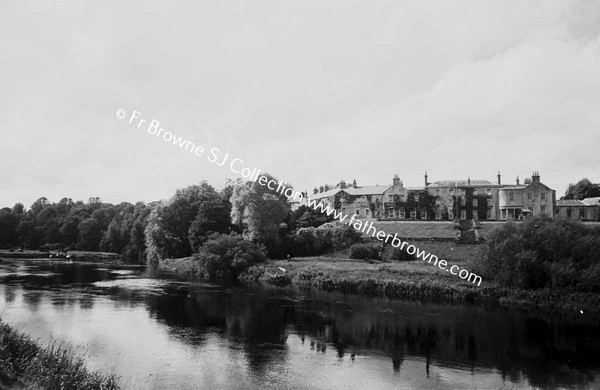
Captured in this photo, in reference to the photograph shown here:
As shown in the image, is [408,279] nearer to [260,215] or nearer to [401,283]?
[401,283]

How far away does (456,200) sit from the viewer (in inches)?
3095

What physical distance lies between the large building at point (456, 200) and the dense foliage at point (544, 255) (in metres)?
30.3

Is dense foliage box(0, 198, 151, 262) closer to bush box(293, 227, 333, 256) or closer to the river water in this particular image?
bush box(293, 227, 333, 256)

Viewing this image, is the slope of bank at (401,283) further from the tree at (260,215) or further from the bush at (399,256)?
the tree at (260,215)

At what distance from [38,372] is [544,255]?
1549 inches

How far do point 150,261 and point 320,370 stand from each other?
202 feet

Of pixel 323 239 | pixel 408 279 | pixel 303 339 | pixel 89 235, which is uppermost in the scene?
pixel 89 235

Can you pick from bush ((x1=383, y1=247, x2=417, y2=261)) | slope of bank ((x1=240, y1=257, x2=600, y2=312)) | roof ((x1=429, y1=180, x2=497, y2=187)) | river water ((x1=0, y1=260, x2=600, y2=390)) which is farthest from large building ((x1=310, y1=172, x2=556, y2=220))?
river water ((x1=0, y1=260, x2=600, y2=390))

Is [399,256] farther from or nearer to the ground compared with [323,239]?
nearer to the ground

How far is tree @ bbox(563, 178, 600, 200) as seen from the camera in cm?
9081

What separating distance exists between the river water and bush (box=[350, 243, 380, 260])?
56.8ft

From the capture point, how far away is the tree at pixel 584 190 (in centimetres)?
9081

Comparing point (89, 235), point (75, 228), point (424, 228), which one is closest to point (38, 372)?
point (424, 228)

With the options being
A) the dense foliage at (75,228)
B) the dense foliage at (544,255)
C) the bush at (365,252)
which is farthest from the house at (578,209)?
the dense foliage at (75,228)
